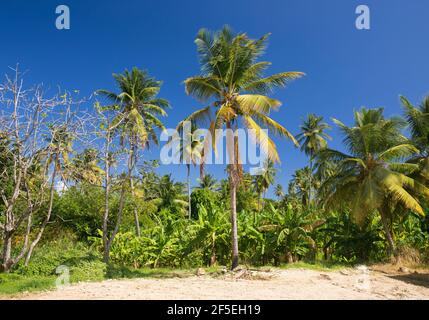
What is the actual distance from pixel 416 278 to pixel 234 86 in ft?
29.2

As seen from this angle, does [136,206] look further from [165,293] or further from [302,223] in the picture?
[165,293]

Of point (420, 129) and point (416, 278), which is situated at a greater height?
point (420, 129)

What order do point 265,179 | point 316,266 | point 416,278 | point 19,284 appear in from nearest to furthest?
point 19,284
point 416,278
point 316,266
point 265,179

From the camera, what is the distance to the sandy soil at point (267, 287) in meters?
8.07

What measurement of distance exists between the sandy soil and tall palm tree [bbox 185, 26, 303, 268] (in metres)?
2.10

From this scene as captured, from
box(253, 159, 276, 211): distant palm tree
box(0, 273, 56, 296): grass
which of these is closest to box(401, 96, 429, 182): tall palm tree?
box(0, 273, 56, 296): grass

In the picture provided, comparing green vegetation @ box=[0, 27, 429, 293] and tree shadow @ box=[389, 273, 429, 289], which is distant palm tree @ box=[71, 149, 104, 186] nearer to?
green vegetation @ box=[0, 27, 429, 293]

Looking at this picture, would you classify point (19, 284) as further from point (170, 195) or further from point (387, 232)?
point (170, 195)

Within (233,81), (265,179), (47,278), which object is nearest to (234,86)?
(233,81)

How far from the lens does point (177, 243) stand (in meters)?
15.4

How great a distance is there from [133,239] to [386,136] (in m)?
11.6

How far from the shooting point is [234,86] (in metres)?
13.1
